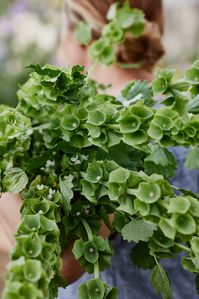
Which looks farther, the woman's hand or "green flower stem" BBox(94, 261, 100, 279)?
the woman's hand

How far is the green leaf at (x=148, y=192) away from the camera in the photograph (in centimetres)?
43

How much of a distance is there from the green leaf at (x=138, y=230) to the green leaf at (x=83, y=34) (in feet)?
1.69

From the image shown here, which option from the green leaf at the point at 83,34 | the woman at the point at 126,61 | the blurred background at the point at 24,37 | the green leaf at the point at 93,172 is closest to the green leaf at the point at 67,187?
the green leaf at the point at 93,172

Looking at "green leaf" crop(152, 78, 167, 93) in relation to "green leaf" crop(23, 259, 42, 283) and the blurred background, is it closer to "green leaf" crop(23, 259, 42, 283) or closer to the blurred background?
"green leaf" crop(23, 259, 42, 283)

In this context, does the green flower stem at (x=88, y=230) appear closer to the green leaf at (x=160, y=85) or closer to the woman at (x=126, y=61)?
the green leaf at (x=160, y=85)

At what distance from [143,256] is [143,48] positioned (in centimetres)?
57

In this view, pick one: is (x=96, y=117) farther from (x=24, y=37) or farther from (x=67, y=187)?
(x=24, y=37)

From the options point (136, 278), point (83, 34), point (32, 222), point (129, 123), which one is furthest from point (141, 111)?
point (83, 34)

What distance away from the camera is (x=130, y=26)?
841 millimetres

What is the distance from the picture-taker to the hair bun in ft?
3.31

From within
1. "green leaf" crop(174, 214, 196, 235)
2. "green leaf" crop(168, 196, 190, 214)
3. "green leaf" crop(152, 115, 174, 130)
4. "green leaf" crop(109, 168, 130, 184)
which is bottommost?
"green leaf" crop(174, 214, 196, 235)

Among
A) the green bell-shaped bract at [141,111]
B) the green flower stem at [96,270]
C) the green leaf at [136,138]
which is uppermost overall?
the green bell-shaped bract at [141,111]

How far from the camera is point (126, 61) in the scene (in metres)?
1.04

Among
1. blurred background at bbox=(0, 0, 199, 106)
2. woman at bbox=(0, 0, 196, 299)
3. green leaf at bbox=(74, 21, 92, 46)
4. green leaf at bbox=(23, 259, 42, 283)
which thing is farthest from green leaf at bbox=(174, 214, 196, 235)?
blurred background at bbox=(0, 0, 199, 106)
